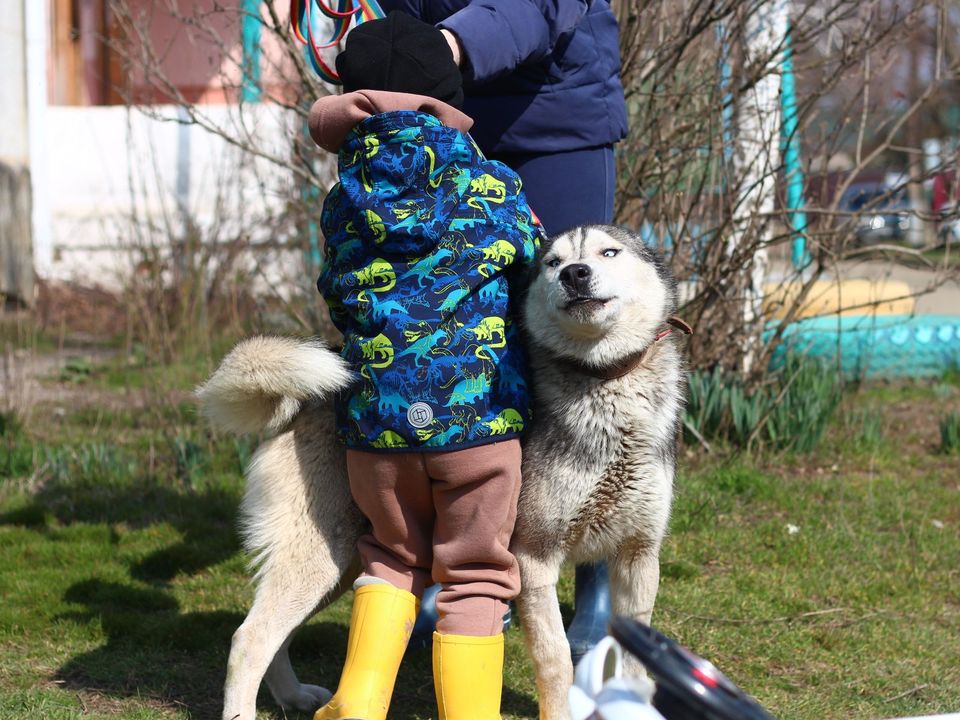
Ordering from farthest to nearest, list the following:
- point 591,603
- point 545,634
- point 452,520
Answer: point 591,603 → point 545,634 → point 452,520

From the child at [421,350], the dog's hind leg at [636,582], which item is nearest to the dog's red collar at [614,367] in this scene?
the child at [421,350]

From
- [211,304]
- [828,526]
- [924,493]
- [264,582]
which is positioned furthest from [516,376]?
[211,304]

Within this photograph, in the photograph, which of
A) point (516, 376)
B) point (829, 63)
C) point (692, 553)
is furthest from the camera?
point (829, 63)

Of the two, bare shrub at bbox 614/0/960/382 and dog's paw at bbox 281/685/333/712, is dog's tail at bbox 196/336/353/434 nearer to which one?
dog's paw at bbox 281/685/333/712

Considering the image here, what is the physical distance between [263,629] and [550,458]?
792 mm

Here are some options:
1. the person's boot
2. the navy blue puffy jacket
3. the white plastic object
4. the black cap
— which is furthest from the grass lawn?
the black cap

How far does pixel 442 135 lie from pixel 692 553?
226 centimetres

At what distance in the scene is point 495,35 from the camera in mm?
2465

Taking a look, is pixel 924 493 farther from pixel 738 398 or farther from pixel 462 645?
pixel 462 645

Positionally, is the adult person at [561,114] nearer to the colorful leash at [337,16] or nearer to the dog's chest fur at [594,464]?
the colorful leash at [337,16]

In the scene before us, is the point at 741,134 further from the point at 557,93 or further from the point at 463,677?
the point at 463,677

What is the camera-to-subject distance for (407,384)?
2.38 meters

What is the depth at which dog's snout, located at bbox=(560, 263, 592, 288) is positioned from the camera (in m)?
2.44

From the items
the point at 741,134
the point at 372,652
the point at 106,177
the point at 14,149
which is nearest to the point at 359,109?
the point at 372,652
